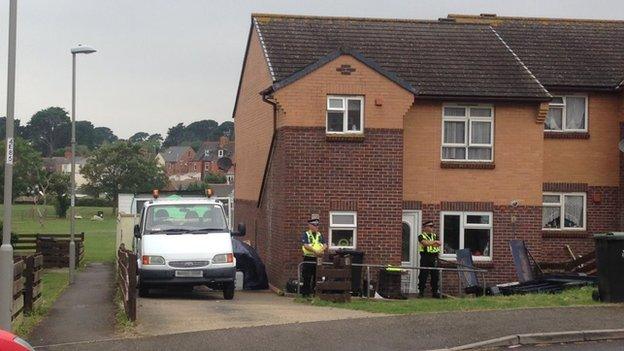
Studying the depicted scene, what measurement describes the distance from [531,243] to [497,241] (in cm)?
92

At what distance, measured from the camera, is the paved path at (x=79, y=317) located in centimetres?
1483

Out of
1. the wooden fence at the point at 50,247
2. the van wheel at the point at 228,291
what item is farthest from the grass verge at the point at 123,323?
the wooden fence at the point at 50,247

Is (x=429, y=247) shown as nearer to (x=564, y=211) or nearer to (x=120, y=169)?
(x=564, y=211)

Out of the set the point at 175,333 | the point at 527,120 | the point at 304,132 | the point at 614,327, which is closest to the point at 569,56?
the point at 527,120

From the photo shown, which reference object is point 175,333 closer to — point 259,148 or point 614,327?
point 614,327

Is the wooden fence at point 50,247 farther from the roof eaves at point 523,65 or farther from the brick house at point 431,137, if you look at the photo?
the roof eaves at point 523,65

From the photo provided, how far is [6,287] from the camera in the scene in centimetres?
1384

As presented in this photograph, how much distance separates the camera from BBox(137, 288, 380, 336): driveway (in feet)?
51.2

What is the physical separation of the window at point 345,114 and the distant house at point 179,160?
14673 centimetres

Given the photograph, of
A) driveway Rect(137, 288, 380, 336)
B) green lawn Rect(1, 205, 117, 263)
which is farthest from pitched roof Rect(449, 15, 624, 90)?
green lawn Rect(1, 205, 117, 263)

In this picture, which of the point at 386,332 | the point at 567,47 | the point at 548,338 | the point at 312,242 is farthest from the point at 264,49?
the point at 548,338

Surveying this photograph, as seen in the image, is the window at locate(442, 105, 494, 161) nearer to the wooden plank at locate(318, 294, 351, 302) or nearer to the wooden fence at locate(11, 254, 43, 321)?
the wooden plank at locate(318, 294, 351, 302)

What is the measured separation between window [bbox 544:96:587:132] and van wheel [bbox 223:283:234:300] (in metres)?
11.4

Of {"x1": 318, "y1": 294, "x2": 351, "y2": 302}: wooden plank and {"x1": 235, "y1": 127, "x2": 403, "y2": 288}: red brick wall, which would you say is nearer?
{"x1": 318, "y1": 294, "x2": 351, "y2": 302}: wooden plank
